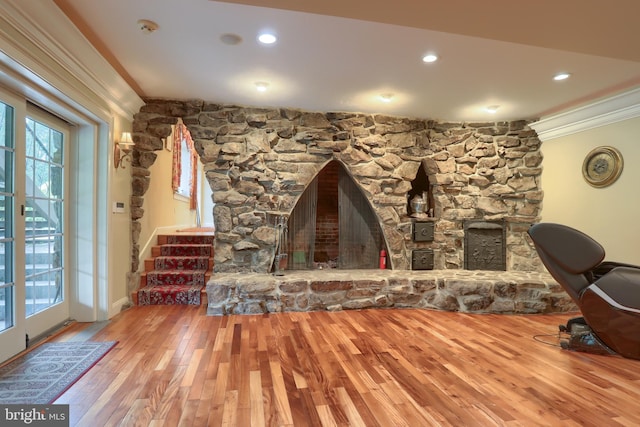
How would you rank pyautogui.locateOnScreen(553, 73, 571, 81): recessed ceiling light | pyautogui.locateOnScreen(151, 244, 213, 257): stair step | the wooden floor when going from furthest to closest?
pyautogui.locateOnScreen(151, 244, 213, 257): stair step < pyautogui.locateOnScreen(553, 73, 571, 81): recessed ceiling light < the wooden floor

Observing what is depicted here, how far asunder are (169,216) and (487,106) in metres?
4.91

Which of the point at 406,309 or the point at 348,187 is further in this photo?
the point at 348,187

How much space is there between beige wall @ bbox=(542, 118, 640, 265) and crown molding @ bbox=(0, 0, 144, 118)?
5193 mm

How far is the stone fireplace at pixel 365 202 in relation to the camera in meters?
3.90

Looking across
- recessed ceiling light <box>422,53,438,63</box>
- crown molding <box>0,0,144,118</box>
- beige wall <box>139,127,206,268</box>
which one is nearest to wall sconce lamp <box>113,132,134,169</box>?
crown molding <box>0,0,144,118</box>

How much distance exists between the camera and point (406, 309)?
4.01m

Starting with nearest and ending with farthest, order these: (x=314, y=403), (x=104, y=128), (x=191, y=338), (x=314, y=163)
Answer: (x=314, y=403) < (x=191, y=338) < (x=104, y=128) < (x=314, y=163)

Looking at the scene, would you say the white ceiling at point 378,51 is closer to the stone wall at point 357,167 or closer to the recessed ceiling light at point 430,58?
the recessed ceiling light at point 430,58

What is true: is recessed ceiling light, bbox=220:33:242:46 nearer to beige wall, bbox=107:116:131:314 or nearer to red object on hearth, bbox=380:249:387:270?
beige wall, bbox=107:116:131:314

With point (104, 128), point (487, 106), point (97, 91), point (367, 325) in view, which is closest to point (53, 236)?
point (104, 128)

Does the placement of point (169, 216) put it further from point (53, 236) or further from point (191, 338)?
point (191, 338)

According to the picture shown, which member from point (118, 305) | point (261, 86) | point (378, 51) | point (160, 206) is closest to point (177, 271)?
point (118, 305)

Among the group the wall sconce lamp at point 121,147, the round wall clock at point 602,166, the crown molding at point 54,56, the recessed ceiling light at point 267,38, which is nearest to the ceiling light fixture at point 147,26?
the crown molding at point 54,56

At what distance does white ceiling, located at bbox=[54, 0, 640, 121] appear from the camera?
1.60 m
